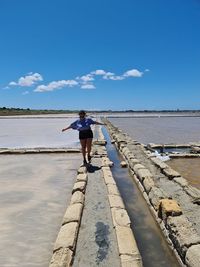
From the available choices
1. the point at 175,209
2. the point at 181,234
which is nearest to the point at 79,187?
the point at 175,209

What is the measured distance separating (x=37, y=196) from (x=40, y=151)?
6244 millimetres

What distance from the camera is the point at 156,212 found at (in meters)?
5.57

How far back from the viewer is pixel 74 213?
518cm

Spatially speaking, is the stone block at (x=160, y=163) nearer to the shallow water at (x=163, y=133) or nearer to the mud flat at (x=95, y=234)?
the mud flat at (x=95, y=234)

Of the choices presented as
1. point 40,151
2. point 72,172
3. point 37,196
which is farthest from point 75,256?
point 40,151

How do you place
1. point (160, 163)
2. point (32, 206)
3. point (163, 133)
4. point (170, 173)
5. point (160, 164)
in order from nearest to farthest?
point (32, 206), point (170, 173), point (160, 164), point (160, 163), point (163, 133)

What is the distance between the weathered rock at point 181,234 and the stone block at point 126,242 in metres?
0.49

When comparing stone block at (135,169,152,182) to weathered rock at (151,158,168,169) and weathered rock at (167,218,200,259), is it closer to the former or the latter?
weathered rock at (151,158,168,169)

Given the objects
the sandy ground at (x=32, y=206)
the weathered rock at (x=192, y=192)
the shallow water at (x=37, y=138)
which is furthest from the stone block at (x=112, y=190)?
the shallow water at (x=37, y=138)

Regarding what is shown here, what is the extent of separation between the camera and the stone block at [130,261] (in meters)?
3.68

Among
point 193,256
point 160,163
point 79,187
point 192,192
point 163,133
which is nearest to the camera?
point 193,256

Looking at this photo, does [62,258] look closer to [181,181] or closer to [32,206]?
[32,206]

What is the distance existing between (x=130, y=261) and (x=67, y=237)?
0.89 metres

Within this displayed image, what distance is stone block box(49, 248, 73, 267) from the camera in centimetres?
365
